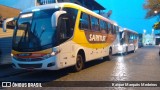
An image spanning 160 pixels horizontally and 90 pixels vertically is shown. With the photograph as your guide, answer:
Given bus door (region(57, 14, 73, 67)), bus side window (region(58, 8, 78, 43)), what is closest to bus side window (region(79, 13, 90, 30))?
bus side window (region(58, 8, 78, 43))

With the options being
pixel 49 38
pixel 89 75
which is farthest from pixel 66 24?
pixel 89 75

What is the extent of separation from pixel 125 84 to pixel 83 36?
448 cm

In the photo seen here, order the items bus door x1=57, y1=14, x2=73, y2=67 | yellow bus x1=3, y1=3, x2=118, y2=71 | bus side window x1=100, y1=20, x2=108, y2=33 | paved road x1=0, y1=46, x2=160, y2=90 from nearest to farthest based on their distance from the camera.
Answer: yellow bus x1=3, y1=3, x2=118, y2=71 < paved road x1=0, y1=46, x2=160, y2=90 < bus door x1=57, y1=14, x2=73, y2=67 < bus side window x1=100, y1=20, x2=108, y2=33

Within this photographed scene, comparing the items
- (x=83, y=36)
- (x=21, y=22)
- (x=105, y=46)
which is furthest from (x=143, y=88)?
(x=105, y=46)

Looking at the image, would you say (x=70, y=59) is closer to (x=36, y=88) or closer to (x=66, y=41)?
(x=66, y=41)

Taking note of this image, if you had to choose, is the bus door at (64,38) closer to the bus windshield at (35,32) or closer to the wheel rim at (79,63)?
the bus windshield at (35,32)

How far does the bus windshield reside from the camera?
9.38 m

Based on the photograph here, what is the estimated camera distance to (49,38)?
9.35 metres

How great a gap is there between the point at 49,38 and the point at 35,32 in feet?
Answer: 2.38

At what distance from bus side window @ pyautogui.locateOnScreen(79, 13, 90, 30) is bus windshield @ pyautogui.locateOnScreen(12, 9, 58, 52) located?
2197mm

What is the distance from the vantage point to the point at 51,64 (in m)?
9.29

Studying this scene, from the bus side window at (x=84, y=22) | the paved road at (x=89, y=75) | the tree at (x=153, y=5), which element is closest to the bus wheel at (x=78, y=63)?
the paved road at (x=89, y=75)

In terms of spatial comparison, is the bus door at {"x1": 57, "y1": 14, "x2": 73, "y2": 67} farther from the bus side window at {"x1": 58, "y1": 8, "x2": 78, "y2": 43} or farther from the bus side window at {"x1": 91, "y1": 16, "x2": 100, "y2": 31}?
the bus side window at {"x1": 91, "y1": 16, "x2": 100, "y2": 31}

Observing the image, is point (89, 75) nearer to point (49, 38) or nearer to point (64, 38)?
point (64, 38)
